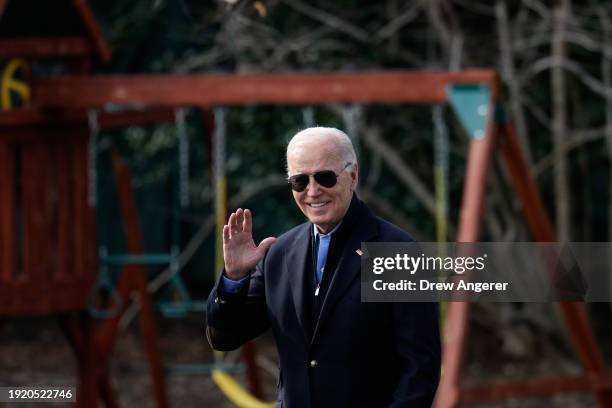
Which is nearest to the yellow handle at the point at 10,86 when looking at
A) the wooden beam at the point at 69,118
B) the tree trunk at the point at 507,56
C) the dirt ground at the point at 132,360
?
the wooden beam at the point at 69,118

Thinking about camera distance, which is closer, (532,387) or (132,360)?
(532,387)

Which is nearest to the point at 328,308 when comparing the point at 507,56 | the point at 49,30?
the point at 49,30

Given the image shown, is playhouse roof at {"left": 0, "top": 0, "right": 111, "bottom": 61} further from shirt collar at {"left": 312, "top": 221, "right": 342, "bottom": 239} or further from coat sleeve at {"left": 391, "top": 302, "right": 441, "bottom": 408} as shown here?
coat sleeve at {"left": 391, "top": 302, "right": 441, "bottom": 408}

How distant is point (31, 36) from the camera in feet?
25.1

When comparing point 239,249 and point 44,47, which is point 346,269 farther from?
point 44,47

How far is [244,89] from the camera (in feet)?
23.5

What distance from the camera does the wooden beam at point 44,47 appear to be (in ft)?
24.6

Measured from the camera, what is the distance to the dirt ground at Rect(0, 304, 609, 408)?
428 inches

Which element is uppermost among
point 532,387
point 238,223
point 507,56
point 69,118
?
point 507,56

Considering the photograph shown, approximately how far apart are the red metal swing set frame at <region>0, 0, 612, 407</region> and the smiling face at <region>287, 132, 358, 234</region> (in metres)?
3.35

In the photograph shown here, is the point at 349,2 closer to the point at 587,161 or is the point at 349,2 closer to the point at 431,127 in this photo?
the point at 431,127

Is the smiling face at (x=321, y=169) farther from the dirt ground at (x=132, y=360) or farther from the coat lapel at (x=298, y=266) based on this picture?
the dirt ground at (x=132, y=360)

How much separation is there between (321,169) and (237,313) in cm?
42

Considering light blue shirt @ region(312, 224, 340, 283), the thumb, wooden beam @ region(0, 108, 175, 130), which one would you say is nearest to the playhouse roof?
wooden beam @ region(0, 108, 175, 130)
